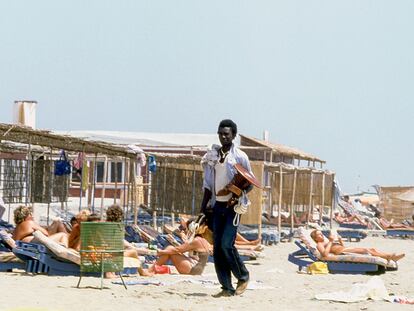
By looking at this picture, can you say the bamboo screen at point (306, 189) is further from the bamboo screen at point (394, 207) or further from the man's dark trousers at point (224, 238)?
the man's dark trousers at point (224, 238)

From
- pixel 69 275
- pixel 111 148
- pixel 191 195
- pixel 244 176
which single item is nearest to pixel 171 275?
pixel 69 275

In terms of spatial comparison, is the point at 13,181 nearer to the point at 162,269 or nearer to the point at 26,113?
the point at 26,113

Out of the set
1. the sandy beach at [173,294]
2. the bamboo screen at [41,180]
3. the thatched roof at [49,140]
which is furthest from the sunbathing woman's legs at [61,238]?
the bamboo screen at [41,180]

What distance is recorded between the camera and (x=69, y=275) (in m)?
10.5

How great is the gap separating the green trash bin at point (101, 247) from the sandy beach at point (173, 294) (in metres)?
0.19

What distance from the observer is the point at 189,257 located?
12.0 meters

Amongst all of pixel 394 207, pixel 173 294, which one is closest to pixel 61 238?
pixel 173 294

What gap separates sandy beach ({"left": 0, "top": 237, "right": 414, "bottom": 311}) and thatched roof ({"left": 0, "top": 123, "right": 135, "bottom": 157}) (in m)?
2.44

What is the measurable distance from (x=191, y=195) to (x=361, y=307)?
10433mm

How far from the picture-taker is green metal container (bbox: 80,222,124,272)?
9.30m

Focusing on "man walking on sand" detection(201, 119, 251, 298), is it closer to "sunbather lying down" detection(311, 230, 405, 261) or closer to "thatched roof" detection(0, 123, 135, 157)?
"thatched roof" detection(0, 123, 135, 157)

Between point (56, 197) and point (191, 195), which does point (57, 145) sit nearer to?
point (191, 195)

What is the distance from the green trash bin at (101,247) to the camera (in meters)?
9.30

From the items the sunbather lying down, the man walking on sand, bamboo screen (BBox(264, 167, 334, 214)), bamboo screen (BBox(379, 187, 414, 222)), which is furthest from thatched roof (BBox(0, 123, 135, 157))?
bamboo screen (BBox(379, 187, 414, 222))
